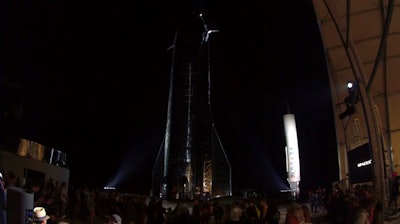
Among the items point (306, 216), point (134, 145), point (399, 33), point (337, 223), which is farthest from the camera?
point (134, 145)

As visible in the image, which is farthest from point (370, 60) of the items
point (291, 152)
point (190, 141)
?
point (190, 141)

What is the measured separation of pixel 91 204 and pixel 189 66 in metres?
21.9

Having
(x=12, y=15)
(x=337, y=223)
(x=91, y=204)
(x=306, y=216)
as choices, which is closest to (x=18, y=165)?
(x=91, y=204)

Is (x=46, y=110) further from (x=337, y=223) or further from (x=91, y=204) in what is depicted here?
(x=337, y=223)

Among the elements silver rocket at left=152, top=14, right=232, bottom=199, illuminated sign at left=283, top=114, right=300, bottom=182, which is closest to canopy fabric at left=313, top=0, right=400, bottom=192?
illuminated sign at left=283, top=114, right=300, bottom=182

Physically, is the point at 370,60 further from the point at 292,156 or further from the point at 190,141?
the point at 190,141

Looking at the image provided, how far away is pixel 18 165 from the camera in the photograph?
54.7 ft

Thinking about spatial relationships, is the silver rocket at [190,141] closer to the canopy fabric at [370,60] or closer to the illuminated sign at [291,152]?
the illuminated sign at [291,152]

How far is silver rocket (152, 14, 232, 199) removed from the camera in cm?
3453

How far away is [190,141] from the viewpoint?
35.2m

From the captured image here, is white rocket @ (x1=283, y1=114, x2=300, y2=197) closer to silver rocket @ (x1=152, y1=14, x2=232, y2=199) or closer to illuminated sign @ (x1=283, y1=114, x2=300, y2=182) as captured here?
illuminated sign @ (x1=283, y1=114, x2=300, y2=182)

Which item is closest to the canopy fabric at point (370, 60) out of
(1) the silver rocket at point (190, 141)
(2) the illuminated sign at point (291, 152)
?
(2) the illuminated sign at point (291, 152)

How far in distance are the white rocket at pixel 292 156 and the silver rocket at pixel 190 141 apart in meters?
Answer: 8.47

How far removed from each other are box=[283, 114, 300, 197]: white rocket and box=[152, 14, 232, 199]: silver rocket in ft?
27.8
